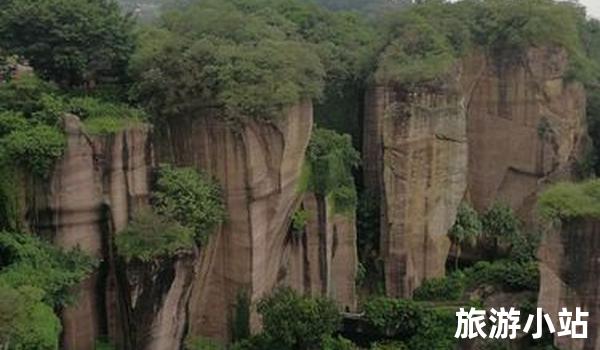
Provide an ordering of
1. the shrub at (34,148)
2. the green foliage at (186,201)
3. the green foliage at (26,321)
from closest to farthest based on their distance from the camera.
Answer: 1. the green foliage at (26,321)
2. the shrub at (34,148)
3. the green foliage at (186,201)

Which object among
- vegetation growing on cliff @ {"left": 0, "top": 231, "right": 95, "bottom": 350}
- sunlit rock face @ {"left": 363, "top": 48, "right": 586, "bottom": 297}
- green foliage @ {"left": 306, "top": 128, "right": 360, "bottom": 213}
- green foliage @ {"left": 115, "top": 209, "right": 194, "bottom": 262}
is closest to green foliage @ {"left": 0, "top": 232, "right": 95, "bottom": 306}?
vegetation growing on cliff @ {"left": 0, "top": 231, "right": 95, "bottom": 350}

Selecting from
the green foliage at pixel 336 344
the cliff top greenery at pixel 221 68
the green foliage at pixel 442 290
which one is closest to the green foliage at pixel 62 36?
the cliff top greenery at pixel 221 68

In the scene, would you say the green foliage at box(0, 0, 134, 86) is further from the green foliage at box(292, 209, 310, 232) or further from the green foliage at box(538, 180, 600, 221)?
the green foliage at box(538, 180, 600, 221)

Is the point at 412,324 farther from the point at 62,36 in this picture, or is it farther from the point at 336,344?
the point at 62,36

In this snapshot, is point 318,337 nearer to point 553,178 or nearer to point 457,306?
point 457,306

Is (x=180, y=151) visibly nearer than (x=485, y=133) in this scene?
Yes

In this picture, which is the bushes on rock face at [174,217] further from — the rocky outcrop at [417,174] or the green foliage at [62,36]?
the rocky outcrop at [417,174]

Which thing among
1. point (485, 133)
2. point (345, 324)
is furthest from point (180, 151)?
point (485, 133)
